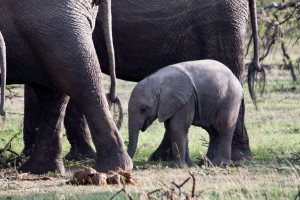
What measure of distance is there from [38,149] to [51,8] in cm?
137

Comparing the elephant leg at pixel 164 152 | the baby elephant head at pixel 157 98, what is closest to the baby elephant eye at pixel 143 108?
the baby elephant head at pixel 157 98

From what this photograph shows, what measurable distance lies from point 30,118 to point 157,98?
4.99 ft

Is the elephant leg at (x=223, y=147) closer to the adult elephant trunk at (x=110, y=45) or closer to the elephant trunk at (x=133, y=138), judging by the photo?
the elephant trunk at (x=133, y=138)

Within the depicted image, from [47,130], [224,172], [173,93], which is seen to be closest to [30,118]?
[47,130]

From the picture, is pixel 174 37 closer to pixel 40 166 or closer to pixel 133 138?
pixel 133 138

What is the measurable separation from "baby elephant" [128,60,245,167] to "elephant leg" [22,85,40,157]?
127cm

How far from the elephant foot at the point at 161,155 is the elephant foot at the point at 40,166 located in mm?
1281

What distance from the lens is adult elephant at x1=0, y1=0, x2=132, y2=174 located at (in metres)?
9.11

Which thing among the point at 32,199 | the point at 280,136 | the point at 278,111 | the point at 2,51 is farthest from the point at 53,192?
the point at 278,111

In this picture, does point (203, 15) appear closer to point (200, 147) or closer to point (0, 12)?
point (200, 147)

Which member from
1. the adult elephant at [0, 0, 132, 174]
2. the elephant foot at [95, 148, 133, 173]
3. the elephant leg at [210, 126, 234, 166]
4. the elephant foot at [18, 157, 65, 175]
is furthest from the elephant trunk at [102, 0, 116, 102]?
the elephant leg at [210, 126, 234, 166]

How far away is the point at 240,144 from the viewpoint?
1093 centimetres

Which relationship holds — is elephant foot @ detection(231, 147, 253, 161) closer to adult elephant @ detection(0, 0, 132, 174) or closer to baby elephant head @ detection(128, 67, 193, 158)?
baby elephant head @ detection(128, 67, 193, 158)

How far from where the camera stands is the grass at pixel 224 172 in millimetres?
7863
